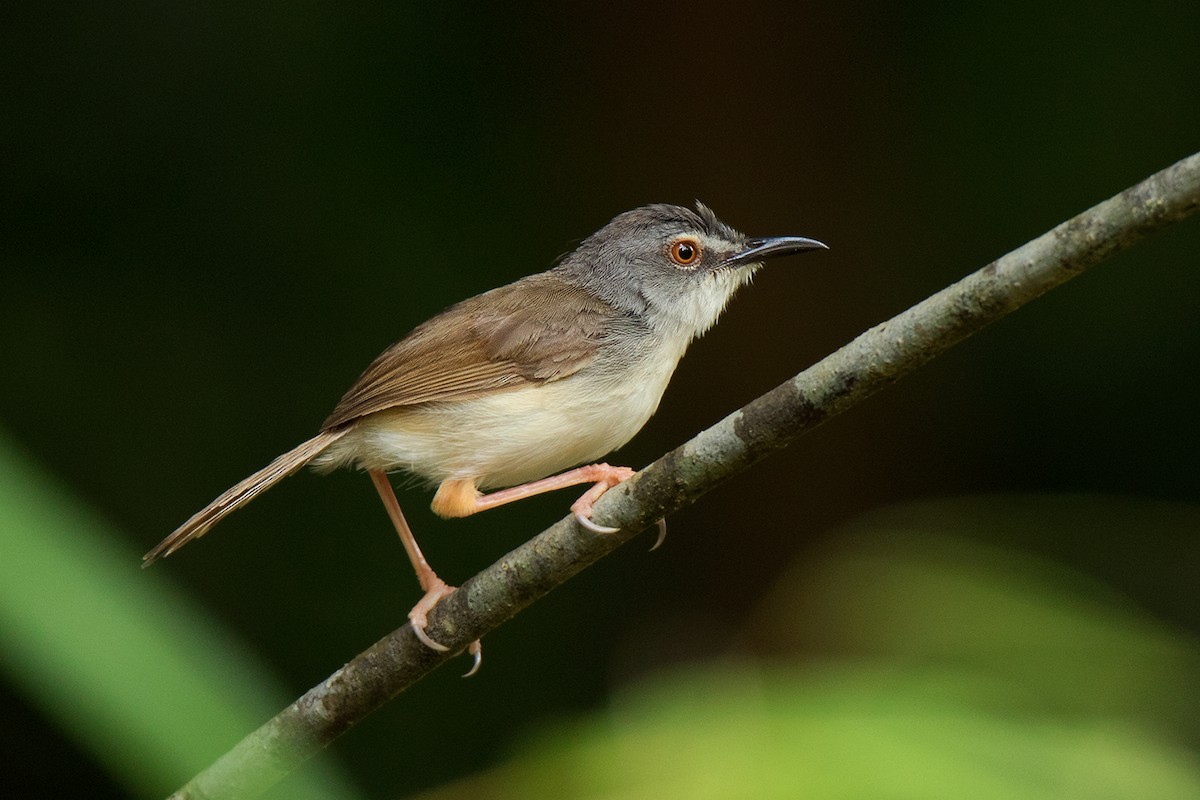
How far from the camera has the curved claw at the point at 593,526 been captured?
2764mm

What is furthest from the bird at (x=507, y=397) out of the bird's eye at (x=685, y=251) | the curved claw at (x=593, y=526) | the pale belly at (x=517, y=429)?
the curved claw at (x=593, y=526)

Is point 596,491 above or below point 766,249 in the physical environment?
below

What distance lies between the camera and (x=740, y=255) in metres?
4.42

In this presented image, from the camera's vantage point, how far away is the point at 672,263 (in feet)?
14.5

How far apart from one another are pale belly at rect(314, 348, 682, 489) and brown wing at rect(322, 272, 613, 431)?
0.06m

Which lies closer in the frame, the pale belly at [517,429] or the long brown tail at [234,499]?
the long brown tail at [234,499]

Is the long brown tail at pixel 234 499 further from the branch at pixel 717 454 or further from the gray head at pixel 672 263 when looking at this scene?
the gray head at pixel 672 263

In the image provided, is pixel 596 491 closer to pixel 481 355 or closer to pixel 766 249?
pixel 481 355

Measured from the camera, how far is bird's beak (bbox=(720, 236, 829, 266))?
4281 mm

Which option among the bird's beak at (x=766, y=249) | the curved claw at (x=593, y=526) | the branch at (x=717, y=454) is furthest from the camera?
the bird's beak at (x=766, y=249)

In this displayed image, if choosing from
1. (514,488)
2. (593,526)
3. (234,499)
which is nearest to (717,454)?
(593,526)

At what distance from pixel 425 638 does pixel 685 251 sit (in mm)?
1962

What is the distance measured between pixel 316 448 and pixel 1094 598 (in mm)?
2416

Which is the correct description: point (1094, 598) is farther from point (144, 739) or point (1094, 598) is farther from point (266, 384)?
point (266, 384)
